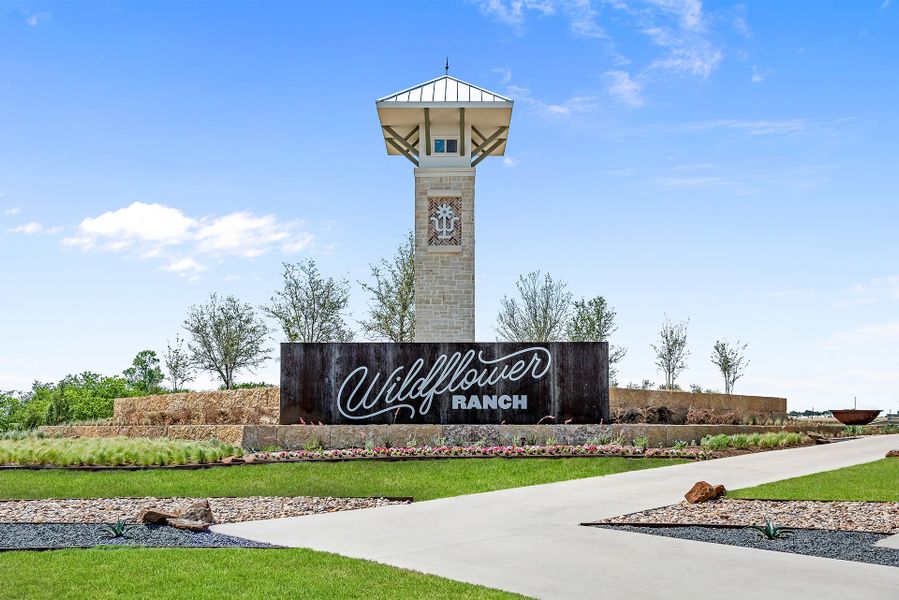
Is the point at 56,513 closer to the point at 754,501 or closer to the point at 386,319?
the point at 754,501

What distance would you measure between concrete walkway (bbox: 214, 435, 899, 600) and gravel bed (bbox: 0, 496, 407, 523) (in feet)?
2.64

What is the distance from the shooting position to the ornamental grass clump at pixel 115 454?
1564 cm

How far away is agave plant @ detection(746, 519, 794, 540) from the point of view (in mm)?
8273

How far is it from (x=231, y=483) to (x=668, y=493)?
6.59 meters

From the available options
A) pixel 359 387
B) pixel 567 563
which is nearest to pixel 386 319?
pixel 359 387

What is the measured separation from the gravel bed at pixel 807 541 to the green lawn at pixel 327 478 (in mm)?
4202

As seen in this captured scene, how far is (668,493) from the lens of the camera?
452 inches

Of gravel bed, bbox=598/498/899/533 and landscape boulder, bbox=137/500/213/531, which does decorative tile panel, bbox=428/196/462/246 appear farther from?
landscape boulder, bbox=137/500/213/531

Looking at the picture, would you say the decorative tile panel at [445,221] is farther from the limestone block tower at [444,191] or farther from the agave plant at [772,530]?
the agave plant at [772,530]

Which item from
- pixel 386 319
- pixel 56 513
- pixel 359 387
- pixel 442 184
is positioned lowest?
pixel 56 513

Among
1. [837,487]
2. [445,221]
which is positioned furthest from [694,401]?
[837,487]

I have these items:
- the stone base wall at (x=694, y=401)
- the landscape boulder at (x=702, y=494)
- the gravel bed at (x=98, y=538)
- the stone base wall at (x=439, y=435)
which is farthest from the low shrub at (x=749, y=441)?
the gravel bed at (x=98, y=538)

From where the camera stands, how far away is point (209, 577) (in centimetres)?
641

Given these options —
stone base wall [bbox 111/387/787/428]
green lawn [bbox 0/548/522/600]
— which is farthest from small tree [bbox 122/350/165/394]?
green lawn [bbox 0/548/522/600]
